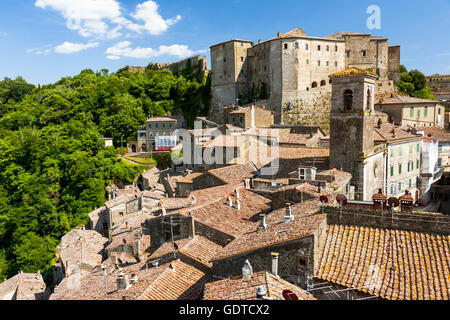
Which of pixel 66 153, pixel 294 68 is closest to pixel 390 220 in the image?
pixel 294 68

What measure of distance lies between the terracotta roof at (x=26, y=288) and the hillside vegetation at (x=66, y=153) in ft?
27.6

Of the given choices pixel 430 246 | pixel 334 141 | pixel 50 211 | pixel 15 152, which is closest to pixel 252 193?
pixel 334 141

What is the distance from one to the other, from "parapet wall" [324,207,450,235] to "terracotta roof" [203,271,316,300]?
315 centimetres

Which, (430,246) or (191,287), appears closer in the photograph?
(430,246)

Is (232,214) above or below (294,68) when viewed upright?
below

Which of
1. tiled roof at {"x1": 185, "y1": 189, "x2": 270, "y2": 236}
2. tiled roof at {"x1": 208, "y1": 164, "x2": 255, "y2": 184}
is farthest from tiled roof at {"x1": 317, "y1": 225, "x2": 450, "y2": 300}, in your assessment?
tiled roof at {"x1": 208, "y1": 164, "x2": 255, "y2": 184}

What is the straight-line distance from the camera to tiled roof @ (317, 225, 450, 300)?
8172 millimetres

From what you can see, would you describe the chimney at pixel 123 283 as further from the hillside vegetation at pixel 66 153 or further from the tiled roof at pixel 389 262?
the hillside vegetation at pixel 66 153

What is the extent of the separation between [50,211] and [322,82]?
48.1m

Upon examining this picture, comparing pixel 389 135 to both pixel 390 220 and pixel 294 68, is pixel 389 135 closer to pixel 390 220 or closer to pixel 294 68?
pixel 390 220

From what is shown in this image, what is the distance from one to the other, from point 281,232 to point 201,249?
5027 millimetres

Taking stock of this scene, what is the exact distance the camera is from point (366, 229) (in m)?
10.4

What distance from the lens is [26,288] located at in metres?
26.7
